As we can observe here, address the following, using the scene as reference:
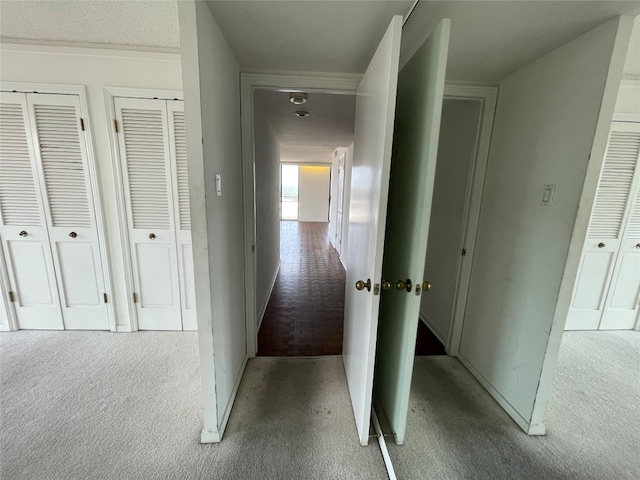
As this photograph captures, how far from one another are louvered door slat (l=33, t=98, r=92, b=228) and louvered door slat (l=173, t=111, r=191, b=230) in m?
0.72

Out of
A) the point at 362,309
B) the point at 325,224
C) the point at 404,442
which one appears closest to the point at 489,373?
the point at 404,442

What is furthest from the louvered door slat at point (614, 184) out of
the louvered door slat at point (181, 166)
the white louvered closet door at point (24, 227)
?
the white louvered closet door at point (24, 227)

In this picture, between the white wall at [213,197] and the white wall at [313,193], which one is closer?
the white wall at [213,197]

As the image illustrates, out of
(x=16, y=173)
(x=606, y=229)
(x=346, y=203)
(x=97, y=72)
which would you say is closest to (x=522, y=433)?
(x=606, y=229)

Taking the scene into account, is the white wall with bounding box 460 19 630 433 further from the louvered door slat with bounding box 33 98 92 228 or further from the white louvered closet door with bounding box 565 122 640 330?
the louvered door slat with bounding box 33 98 92 228

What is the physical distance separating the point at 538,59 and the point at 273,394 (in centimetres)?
251

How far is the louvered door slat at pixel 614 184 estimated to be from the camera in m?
2.06

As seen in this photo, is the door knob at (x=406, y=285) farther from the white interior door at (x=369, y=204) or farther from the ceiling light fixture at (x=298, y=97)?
the ceiling light fixture at (x=298, y=97)

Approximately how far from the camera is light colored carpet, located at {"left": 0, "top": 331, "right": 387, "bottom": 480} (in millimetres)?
1216

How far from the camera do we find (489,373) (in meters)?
1.73

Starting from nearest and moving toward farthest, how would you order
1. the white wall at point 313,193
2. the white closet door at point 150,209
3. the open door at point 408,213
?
the open door at point 408,213
the white closet door at point 150,209
the white wall at point 313,193

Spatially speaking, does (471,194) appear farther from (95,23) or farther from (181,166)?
(95,23)

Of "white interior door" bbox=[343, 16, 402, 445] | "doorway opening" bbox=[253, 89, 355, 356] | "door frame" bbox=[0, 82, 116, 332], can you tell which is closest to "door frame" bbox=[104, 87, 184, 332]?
"door frame" bbox=[0, 82, 116, 332]

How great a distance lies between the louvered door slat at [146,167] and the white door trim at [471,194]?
219 centimetres
